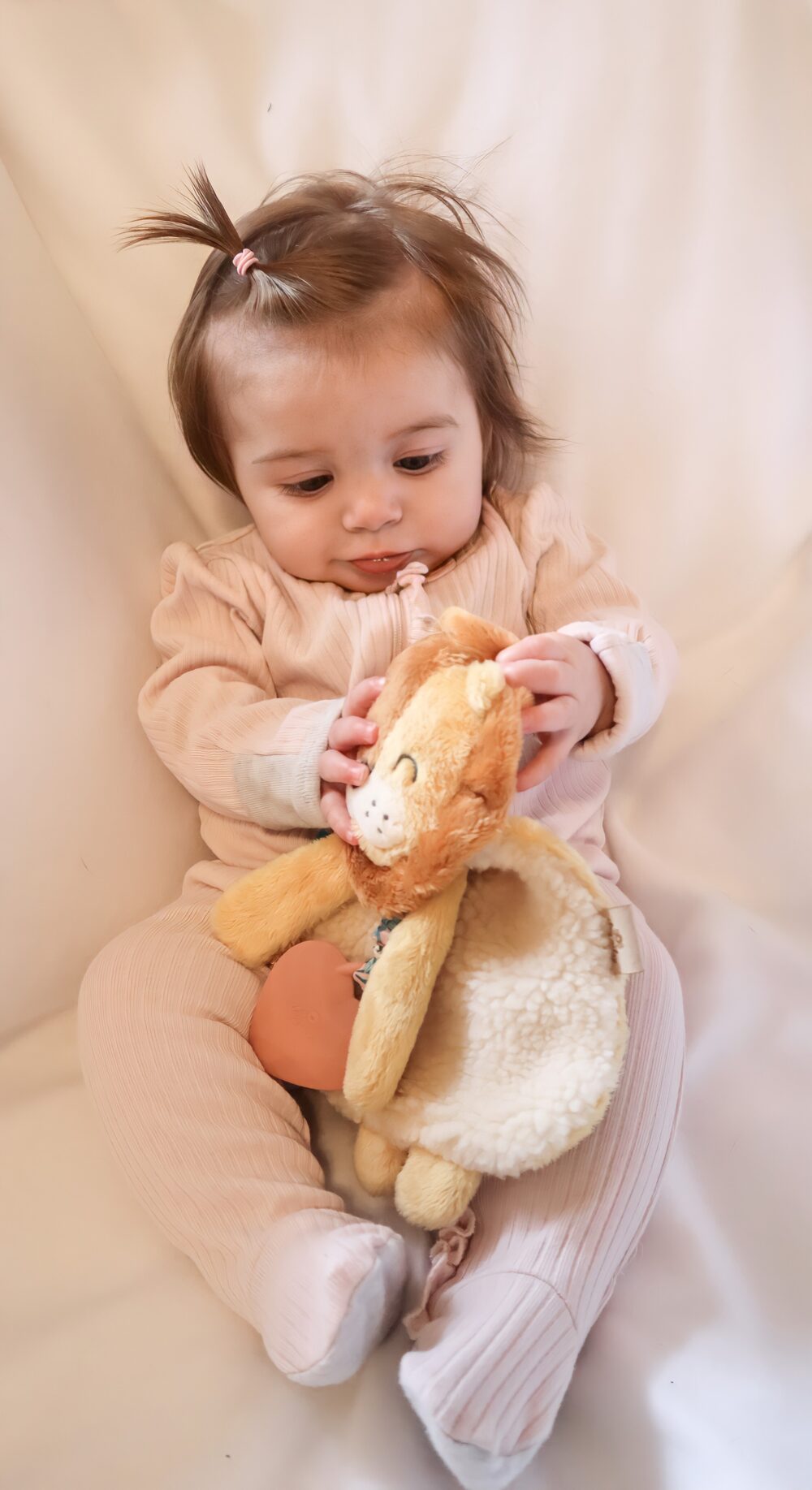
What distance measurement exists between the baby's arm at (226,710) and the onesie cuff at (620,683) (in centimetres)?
21

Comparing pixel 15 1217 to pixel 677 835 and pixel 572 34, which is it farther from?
pixel 572 34

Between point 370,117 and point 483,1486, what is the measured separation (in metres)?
1.15

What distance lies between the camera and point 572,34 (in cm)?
95

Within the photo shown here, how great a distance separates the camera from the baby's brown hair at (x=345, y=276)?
→ 33.0 inches

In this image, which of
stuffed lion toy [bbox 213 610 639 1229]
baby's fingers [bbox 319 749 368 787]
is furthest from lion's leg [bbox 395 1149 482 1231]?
baby's fingers [bbox 319 749 368 787]

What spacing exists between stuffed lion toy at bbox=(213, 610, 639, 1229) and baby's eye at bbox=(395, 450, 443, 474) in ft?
0.88

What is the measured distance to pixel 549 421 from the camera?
1.03m

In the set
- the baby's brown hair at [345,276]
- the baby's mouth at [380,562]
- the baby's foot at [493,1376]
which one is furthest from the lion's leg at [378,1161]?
the baby's brown hair at [345,276]

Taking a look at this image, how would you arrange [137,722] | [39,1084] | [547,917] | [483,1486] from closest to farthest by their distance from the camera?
[483,1486], [547,917], [39,1084], [137,722]

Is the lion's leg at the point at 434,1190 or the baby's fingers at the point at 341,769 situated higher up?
the baby's fingers at the point at 341,769

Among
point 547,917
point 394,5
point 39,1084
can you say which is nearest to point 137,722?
point 39,1084

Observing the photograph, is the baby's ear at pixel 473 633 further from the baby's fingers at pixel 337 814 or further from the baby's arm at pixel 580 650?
the baby's fingers at pixel 337 814

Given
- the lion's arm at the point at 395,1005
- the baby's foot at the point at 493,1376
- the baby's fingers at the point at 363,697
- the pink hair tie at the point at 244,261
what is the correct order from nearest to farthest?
the baby's foot at the point at 493,1376
the lion's arm at the point at 395,1005
the baby's fingers at the point at 363,697
the pink hair tie at the point at 244,261

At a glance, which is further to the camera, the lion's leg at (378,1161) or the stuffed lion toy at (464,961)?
the lion's leg at (378,1161)
